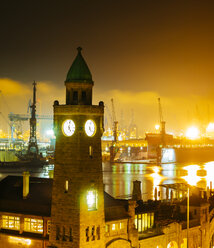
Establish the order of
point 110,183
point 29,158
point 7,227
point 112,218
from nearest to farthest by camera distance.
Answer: point 112,218 → point 7,227 → point 110,183 → point 29,158

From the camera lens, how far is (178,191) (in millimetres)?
54375

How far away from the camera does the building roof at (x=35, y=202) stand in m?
27.8

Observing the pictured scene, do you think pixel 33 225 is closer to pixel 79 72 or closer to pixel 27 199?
pixel 27 199

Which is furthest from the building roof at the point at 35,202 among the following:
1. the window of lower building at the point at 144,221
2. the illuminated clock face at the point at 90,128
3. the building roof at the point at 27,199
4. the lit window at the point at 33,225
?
the illuminated clock face at the point at 90,128

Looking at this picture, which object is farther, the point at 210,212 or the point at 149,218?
the point at 210,212

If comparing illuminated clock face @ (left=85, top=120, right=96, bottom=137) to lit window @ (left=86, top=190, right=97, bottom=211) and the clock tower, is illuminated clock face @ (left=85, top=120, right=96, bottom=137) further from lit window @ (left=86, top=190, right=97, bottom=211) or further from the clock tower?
lit window @ (left=86, top=190, right=97, bottom=211)

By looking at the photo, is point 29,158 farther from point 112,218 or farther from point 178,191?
point 112,218

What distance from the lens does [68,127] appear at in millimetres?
24406

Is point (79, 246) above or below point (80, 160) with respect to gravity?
below

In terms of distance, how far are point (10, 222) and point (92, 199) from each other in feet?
25.0

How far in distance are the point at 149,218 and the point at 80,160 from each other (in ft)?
35.1

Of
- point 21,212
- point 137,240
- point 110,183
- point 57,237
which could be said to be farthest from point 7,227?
point 110,183

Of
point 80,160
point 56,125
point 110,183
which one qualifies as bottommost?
point 110,183

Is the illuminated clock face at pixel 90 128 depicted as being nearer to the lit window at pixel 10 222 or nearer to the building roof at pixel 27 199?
the building roof at pixel 27 199
